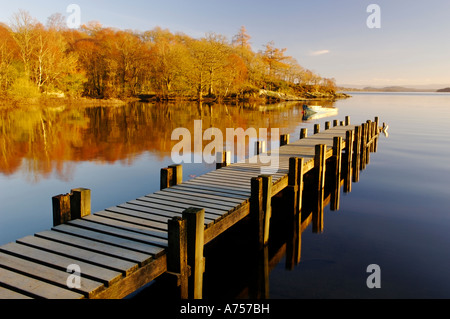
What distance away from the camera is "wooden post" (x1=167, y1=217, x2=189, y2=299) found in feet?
15.1

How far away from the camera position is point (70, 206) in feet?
19.0

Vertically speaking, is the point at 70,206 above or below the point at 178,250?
above

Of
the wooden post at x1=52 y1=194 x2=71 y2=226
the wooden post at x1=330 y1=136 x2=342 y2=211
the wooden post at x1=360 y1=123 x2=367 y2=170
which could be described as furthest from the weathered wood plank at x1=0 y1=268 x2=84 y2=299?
the wooden post at x1=360 y1=123 x2=367 y2=170

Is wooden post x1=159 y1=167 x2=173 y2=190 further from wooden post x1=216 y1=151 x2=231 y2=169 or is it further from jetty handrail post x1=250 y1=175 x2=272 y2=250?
wooden post x1=216 y1=151 x2=231 y2=169

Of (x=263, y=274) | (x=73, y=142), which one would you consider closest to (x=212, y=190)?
(x=263, y=274)

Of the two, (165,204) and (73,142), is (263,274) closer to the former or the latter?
(165,204)

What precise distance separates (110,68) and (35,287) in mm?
58079

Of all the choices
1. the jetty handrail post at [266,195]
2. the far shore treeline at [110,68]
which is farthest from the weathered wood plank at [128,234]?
the far shore treeline at [110,68]

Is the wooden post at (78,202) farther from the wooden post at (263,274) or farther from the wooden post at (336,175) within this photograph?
the wooden post at (336,175)

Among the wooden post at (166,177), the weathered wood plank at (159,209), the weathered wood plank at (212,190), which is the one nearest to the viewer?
the weathered wood plank at (159,209)

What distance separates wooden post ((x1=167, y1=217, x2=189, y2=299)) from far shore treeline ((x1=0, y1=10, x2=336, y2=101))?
42763 mm

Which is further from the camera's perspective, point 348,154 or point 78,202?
point 348,154

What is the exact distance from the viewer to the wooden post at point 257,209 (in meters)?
6.94
